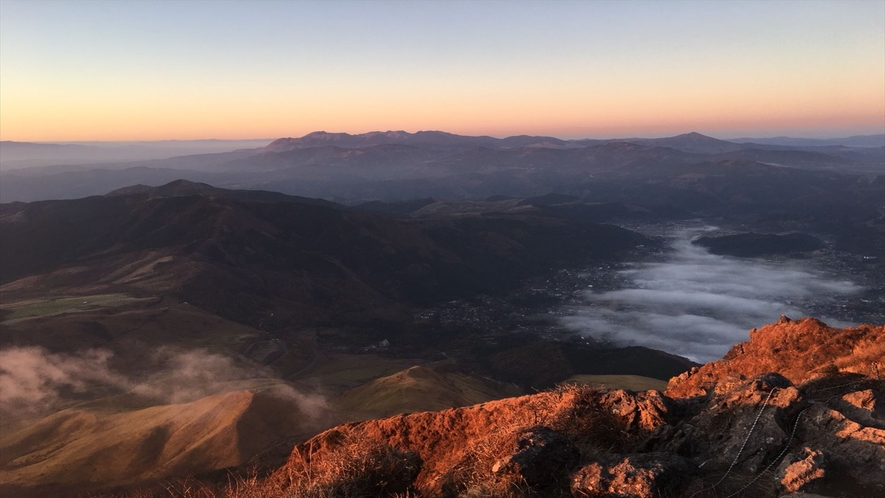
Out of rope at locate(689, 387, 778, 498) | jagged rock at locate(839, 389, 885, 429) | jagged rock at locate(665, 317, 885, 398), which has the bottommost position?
jagged rock at locate(665, 317, 885, 398)

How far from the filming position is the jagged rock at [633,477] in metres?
6.48

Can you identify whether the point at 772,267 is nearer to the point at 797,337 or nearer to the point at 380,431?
the point at 797,337

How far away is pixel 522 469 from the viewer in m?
6.90

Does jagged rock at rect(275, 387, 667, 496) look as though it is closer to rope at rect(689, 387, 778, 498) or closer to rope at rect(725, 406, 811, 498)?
rope at rect(689, 387, 778, 498)

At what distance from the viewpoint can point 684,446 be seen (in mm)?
→ 8188

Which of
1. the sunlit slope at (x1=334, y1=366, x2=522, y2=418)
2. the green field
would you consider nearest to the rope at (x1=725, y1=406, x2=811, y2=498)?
the sunlit slope at (x1=334, y1=366, x2=522, y2=418)

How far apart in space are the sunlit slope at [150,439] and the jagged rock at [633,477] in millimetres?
34871

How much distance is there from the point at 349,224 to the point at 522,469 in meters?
154

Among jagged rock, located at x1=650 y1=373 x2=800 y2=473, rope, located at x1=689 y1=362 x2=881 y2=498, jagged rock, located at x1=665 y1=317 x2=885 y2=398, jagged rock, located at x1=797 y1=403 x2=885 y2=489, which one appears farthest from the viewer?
jagged rock, located at x1=665 y1=317 x2=885 y2=398

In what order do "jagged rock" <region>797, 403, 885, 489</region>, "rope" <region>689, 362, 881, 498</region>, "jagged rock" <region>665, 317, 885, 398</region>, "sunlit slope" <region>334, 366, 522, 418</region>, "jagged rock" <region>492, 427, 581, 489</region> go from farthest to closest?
"sunlit slope" <region>334, 366, 522, 418</region>
"jagged rock" <region>665, 317, 885, 398</region>
"jagged rock" <region>492, 427, 581, 489</region>
"rope" <region>689, 362, 881, 498</region>
"jagged rock" <region>797, 403, 885, 489</region>

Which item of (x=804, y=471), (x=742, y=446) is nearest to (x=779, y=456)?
(x=742, y=446)

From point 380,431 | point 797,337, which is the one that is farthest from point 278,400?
point 797,337

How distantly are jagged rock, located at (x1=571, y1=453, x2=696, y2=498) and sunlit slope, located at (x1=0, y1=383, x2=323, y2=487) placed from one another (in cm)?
3487

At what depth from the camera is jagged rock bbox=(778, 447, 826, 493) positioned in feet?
21.6
